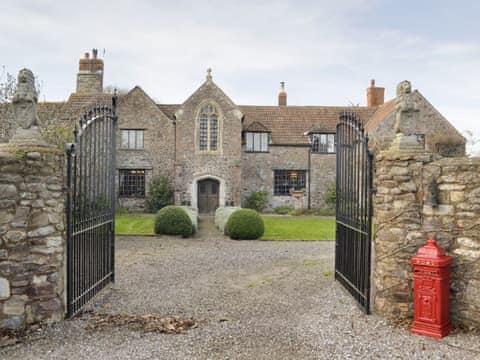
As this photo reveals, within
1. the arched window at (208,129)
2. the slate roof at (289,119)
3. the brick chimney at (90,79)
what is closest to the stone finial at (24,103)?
the arched window at (208,129)

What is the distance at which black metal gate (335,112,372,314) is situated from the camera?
19.8ft

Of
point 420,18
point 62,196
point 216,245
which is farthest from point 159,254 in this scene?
point 420,18

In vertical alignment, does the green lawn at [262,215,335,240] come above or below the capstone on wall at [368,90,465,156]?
below

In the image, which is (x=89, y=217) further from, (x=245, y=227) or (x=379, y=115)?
(x=379, y=115)

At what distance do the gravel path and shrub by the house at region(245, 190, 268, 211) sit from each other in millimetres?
14708

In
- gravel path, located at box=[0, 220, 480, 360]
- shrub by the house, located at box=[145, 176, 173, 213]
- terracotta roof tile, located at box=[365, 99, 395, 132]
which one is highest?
terracotta roof tile, located at box=[365, 99, 395, 132]

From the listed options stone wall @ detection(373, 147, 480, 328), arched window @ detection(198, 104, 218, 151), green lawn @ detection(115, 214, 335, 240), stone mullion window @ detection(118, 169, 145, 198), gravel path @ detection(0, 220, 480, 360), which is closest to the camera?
gravel path @ detection(0, 220, 480, 360)

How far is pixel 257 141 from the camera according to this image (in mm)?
25875

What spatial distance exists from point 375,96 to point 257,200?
461 inches

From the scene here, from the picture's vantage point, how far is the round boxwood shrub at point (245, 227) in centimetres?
1424

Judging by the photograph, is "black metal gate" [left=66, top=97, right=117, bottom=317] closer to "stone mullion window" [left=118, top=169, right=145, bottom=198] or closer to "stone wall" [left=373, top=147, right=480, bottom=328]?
"stone wall" [left=373, top=147, right=480, bottom=328]

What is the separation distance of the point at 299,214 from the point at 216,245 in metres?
12.0

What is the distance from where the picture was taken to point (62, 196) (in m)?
5.45

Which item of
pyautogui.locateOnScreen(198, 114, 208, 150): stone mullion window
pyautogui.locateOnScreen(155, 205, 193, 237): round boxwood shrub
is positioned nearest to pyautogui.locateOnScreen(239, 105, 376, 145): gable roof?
pyautogui.locateOnScreen(198, 114, 208, 150): stone mullion window
